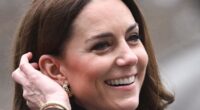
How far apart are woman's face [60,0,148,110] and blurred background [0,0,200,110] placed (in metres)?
2.18

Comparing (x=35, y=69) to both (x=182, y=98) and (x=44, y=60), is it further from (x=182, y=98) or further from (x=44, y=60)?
(x=182, y=98)

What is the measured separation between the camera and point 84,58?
8.35 ft

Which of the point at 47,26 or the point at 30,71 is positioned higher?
the point at 47,26

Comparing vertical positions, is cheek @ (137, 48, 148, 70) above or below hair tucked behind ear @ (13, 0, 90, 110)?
below

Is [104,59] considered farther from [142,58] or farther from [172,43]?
[172,43]

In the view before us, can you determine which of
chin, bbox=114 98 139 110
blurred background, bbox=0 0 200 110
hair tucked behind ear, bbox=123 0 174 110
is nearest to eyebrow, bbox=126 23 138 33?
hair tucked behind ear, bbox=123 0 174 110

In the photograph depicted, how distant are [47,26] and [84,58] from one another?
0.25 m

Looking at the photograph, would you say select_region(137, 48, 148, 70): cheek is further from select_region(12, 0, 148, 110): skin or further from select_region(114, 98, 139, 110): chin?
select_region(114, 98, 139, 110): chin

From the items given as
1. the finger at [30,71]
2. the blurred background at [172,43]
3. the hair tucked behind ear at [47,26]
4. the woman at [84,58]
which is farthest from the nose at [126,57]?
the blurred background at [172,43]

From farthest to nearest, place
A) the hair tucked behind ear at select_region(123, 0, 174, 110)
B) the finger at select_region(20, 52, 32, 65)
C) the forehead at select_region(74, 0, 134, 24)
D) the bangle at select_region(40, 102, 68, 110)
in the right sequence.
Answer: the hair tucked behind ear at select_region(123, 0, 174, 110), the finger at select_region(20, 52, 32, 65), the forehead at select_region(74, 0, 134, 24), the bangle at select_region(40, 102, 68, 110)

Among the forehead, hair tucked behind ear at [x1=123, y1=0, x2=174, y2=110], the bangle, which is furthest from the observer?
hair tucked behind ear at [x1=123, y1=0, x2=174, y2=110]

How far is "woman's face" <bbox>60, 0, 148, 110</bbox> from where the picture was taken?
2.53 m

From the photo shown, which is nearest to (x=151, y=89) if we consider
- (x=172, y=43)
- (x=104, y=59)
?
(x=104, y=59)

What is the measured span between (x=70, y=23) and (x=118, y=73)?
0.32m
